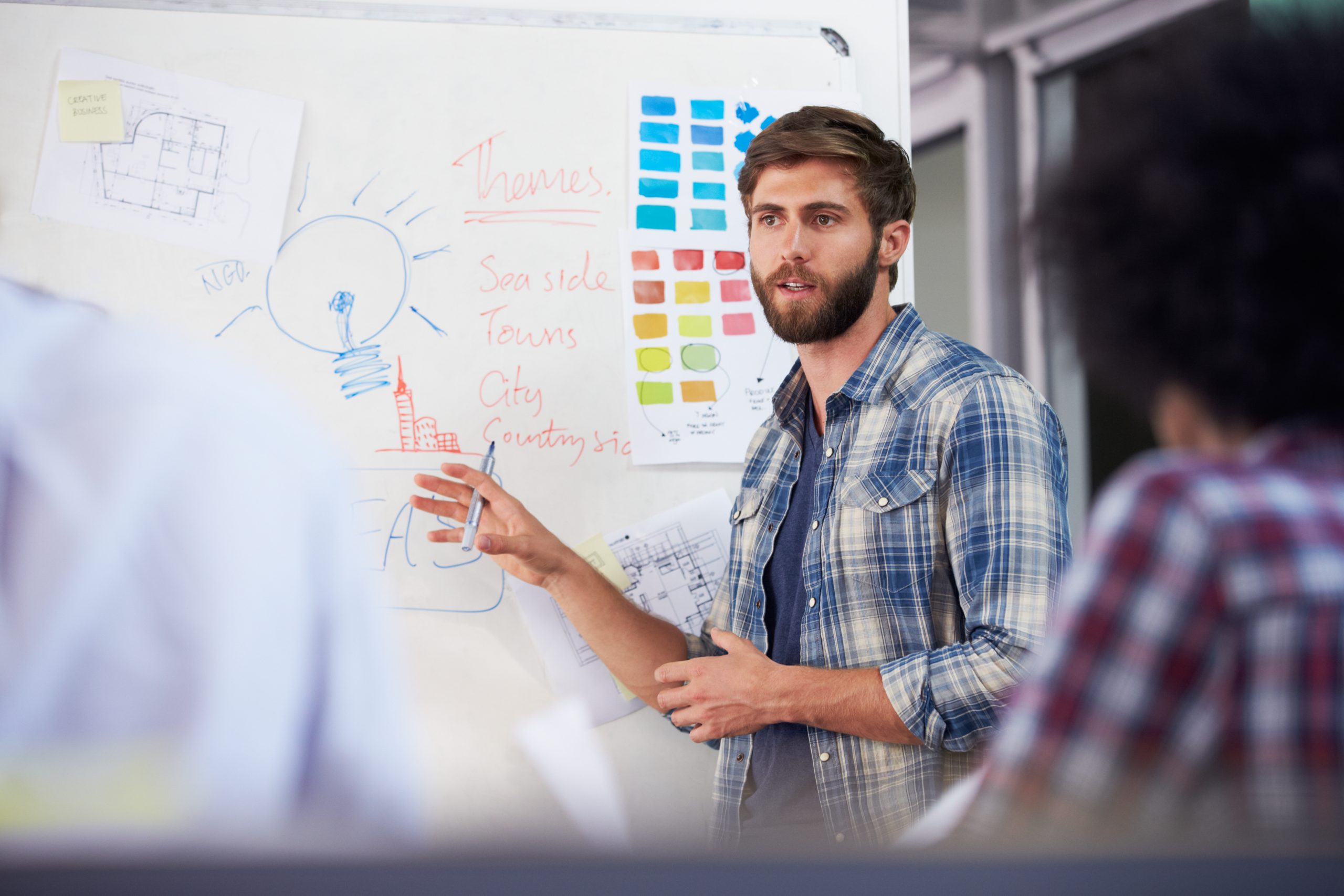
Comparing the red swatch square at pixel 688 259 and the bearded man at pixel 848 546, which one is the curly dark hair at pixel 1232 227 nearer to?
the bearded man at pixel 848 546

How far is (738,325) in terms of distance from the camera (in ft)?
4.58

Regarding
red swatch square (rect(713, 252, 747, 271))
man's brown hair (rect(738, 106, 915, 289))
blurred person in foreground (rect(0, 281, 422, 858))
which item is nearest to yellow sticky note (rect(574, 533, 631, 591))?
red swatch square (rect(713, 252, 747, 271))

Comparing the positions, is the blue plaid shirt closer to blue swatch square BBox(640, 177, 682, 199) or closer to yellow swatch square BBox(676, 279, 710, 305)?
yellow swatch square BBox(676, 279, 710, 305)

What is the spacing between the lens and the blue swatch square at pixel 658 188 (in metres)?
1.38

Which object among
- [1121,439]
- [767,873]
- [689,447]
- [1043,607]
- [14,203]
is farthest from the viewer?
[1121,439]

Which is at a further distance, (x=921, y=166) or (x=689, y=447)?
(x=921, y=166)

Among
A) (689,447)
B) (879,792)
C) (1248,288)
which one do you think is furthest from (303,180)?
(1248,288)

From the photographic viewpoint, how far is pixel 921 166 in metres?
2.38

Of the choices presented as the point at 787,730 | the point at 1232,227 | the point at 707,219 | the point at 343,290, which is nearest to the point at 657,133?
the point at 707,219

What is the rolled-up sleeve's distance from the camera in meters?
0.95

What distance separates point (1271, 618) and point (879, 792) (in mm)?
806

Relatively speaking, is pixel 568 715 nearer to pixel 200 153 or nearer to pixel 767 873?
pixel 200 153

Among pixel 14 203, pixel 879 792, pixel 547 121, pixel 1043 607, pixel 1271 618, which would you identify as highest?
pixel 547 121

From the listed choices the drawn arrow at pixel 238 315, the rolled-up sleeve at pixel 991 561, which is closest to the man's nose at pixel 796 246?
the rolled-up sleeve at pixel 991 561
